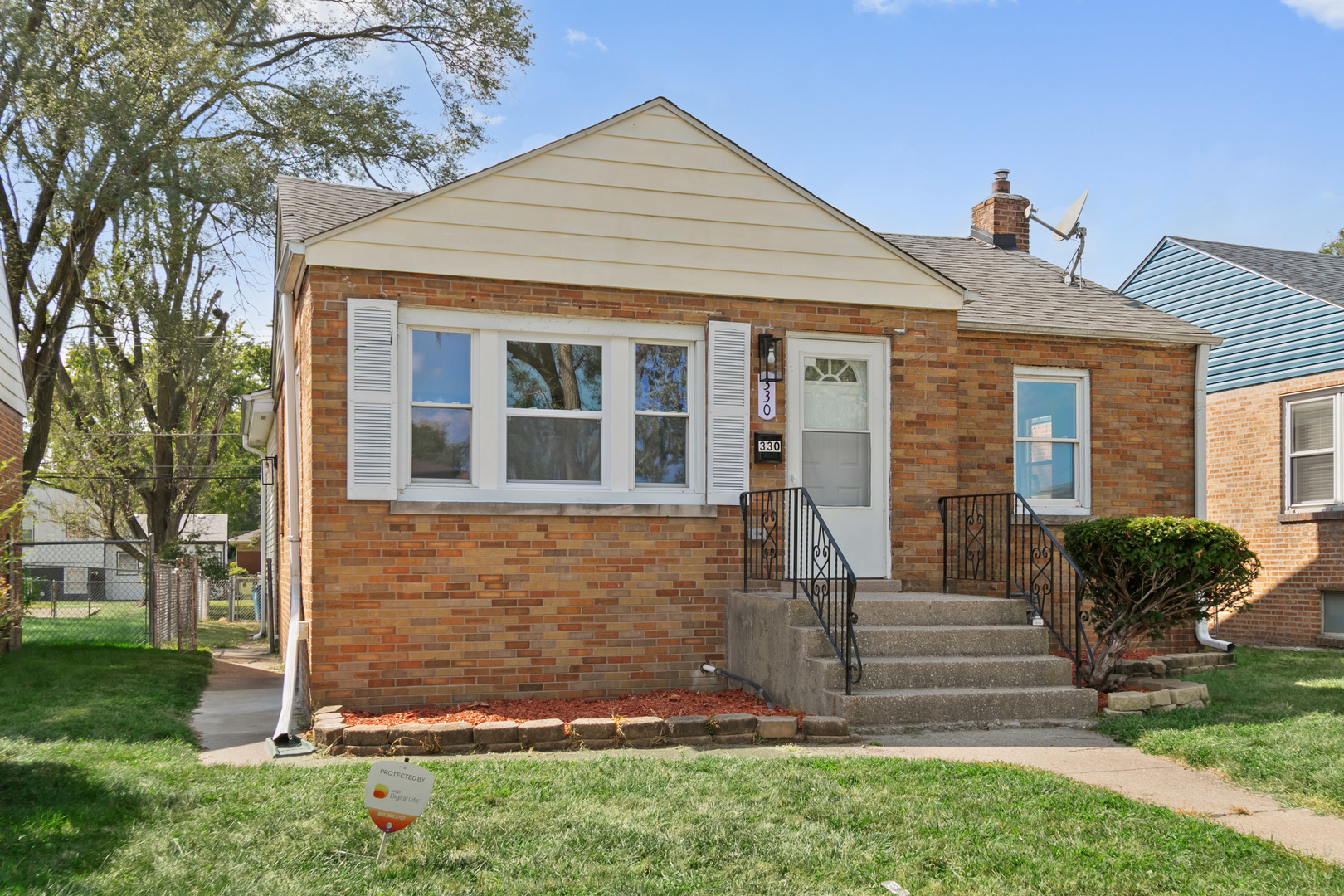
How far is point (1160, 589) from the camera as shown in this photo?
7.81m

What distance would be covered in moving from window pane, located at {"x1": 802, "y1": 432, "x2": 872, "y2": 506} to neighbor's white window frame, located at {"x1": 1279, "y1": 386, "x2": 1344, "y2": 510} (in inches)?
321

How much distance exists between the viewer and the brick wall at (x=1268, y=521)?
44.9 feet

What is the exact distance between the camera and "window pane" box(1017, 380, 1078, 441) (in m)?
10.7

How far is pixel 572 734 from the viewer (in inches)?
248

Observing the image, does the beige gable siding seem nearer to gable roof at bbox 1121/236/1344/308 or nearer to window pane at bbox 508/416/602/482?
window pane at bbox 508/416/602/482

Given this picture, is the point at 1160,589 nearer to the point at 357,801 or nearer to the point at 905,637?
the point at 905,637

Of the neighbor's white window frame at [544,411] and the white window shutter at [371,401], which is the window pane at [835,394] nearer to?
the neighbor's white window frame at [544,411]

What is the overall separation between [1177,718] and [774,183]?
5173 mm

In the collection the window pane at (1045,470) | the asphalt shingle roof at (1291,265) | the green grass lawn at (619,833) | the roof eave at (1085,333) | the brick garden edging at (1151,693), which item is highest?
the asphalt shingle roof at (1291,265)

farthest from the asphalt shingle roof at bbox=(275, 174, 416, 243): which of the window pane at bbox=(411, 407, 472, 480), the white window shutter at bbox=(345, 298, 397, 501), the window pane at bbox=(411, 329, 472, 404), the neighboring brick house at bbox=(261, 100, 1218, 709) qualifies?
the window pane at bbox=(411, 407, 472, 480)

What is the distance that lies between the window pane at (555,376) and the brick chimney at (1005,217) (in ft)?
25.6

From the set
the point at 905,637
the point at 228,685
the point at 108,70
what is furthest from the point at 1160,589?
the point at 108,70

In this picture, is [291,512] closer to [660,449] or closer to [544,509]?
[544,509]

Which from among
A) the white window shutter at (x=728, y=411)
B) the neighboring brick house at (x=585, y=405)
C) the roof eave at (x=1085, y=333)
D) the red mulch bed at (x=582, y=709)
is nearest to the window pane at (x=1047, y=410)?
the roof eave at (x=1085, y=333)
